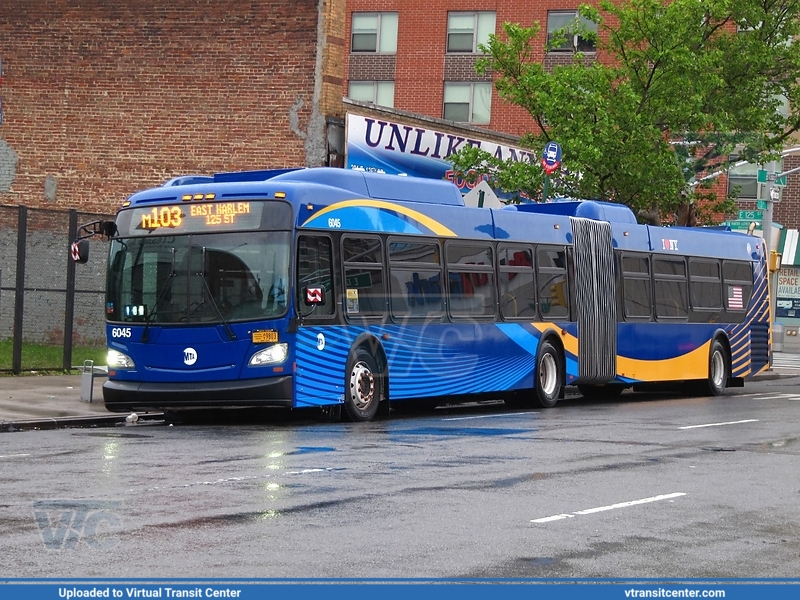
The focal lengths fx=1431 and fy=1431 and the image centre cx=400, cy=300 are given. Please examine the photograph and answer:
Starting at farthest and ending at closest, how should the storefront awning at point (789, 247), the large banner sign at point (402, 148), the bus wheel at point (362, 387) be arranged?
the storefront awning at point (789, 247)
the large banner sign at point (402, 148)
the bus wheel at point (362, 387)

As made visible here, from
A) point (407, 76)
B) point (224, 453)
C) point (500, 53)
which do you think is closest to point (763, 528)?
point (224, 453)

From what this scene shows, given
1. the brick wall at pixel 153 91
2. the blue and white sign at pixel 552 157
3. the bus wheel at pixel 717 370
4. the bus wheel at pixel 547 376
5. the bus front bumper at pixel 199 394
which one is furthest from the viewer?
the brick wall at pixel 153 91

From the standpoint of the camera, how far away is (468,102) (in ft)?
179

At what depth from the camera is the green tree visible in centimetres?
3034

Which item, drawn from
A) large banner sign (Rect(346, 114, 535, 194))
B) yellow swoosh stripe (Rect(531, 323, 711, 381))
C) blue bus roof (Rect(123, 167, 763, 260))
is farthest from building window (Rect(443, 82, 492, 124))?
blue bus roof (Rect(123, 167, 763, 260))

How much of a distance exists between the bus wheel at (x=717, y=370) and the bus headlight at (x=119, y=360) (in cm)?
1339

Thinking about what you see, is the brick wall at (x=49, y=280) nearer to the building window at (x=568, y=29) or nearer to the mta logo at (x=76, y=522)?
the mta logo at (x=76, y=522)

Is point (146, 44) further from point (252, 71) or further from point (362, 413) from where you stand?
point (362, 413)

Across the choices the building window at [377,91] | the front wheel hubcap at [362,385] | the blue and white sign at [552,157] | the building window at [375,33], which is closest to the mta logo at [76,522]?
the front wheel hubcap at [362,385]

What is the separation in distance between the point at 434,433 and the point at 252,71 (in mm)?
14655

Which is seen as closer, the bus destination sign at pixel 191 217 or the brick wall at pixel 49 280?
the bus destination sign at pixel 191 217

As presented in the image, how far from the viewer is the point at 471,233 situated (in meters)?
20.7

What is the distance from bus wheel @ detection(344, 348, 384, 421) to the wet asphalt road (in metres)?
0.61

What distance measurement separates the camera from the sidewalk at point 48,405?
1712 cm
